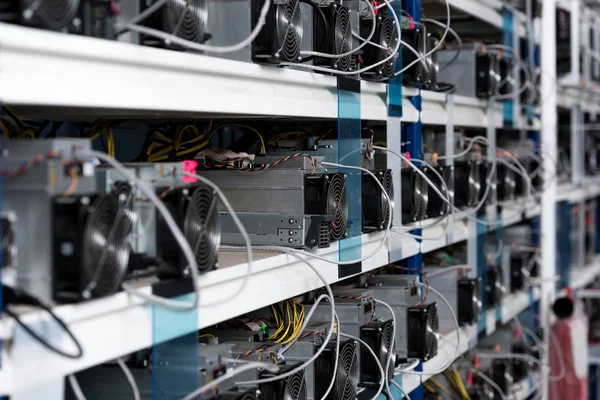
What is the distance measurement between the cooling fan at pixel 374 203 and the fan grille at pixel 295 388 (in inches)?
21.7

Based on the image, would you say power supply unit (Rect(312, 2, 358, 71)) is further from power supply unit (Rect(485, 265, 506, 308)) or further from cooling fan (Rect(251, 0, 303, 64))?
power supply unit (Rect(485, 265, 506, 308))

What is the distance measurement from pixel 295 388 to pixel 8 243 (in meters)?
0.90

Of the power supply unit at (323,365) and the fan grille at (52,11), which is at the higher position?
the fan grille at (52,11)

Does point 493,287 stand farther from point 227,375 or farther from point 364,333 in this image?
point 227,375

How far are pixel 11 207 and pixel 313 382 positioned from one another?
1076 mm

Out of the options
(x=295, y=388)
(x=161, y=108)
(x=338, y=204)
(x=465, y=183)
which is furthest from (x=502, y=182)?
(x=161, y=108)

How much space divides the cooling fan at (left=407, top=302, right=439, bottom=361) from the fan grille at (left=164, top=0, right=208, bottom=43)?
136 centimetres

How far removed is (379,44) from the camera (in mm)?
2330

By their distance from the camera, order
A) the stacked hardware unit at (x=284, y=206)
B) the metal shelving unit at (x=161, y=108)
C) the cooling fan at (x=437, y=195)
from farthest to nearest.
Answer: the cooling fan at (x=437, y=195), the stacked hardware unit at (x=284, y=206), the metal shelving unit at (x=161, y=108)

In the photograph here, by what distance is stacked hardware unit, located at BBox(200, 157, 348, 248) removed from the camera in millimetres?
2027

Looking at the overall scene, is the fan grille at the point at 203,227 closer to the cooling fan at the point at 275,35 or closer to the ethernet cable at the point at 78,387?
the ethernet cable at the point at 78,387

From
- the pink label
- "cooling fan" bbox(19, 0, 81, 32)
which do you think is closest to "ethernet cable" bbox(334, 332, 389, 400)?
the pink label

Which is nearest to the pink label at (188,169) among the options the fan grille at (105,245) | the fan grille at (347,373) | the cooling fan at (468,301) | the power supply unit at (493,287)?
the fan grille at (105,245)

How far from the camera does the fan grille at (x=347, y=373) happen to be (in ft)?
Result: 7.13
